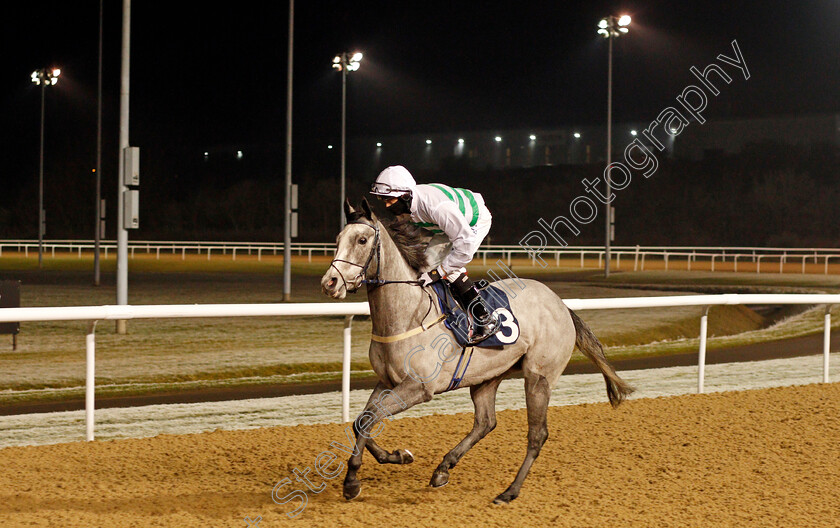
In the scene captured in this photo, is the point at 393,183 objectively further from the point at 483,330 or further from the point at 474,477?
the point at 474,477

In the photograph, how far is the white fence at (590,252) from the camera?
2858 cm

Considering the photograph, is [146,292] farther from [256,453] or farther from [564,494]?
[564,494]

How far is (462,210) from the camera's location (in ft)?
13.2

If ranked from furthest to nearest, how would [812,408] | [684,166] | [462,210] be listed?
[684,166]
[812,408]
[462,210]

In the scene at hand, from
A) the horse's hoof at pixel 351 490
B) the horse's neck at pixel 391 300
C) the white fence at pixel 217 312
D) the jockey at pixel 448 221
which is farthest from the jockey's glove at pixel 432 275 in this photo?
the white fence at pixel 217 312

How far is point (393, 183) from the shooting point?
381cm

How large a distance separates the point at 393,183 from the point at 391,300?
20.2 inches

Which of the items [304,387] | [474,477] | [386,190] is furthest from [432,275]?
[304,387]

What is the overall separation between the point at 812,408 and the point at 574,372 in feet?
8.96

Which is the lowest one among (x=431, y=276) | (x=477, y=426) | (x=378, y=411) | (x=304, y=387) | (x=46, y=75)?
(x=304, y=387)

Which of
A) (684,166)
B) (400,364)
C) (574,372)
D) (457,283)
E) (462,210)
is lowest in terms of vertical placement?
(574,372)

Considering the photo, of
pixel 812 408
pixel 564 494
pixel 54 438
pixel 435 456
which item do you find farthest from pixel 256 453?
pixel 812 408

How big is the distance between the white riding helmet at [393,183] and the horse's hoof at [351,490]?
4.20 feet

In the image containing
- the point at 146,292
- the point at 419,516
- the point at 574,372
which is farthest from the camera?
the point at 146,292
